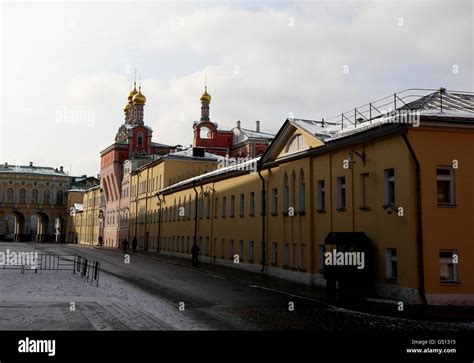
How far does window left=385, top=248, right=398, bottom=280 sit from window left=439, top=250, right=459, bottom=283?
5.68ft

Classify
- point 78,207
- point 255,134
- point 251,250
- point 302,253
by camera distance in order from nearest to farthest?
point 302,253 < point 251,250 < point 255,134 < point 78,207

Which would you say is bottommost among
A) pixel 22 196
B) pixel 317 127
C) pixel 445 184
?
pixel 445 184

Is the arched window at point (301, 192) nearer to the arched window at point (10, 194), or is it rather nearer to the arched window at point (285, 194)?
the arched window at point (285, 194)

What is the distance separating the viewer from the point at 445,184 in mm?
20281

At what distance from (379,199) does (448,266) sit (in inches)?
140

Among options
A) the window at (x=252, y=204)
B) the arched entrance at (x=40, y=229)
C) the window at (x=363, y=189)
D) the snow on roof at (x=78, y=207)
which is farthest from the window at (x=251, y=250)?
the arched entrance at (x=40, y=229)

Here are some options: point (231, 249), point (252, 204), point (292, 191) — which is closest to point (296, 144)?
point (292, 191)

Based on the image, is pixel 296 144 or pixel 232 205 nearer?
pixel 296 144

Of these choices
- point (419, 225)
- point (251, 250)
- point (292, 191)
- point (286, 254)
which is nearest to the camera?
point (419, 225)

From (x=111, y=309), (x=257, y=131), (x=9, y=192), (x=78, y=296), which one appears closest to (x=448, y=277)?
(x=111, y=309)

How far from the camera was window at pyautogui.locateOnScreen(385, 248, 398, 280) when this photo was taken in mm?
20700

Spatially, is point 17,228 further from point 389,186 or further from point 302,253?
point 389,186

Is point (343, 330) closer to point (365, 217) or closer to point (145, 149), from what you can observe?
point (365, 217)

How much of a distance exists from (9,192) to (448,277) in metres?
111
